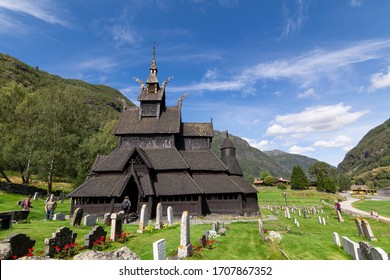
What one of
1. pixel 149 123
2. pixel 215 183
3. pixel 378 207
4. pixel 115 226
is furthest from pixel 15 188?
pixel 378 207

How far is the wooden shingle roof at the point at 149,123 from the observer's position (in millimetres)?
31116

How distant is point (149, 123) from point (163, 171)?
8.41 meters

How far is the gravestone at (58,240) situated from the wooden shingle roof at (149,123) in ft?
70.4

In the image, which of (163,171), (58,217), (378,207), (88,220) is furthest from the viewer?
(378,207)

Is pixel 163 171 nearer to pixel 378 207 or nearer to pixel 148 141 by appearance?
pixel 148 141

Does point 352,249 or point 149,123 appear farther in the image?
point 149,123

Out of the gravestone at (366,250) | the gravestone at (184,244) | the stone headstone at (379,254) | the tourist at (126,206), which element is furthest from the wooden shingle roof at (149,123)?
the stone headstone at (379,254)

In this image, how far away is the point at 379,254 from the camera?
7.39 m

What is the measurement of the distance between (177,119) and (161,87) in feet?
20.8

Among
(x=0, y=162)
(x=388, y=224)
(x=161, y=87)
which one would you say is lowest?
(x=388, y=224)
